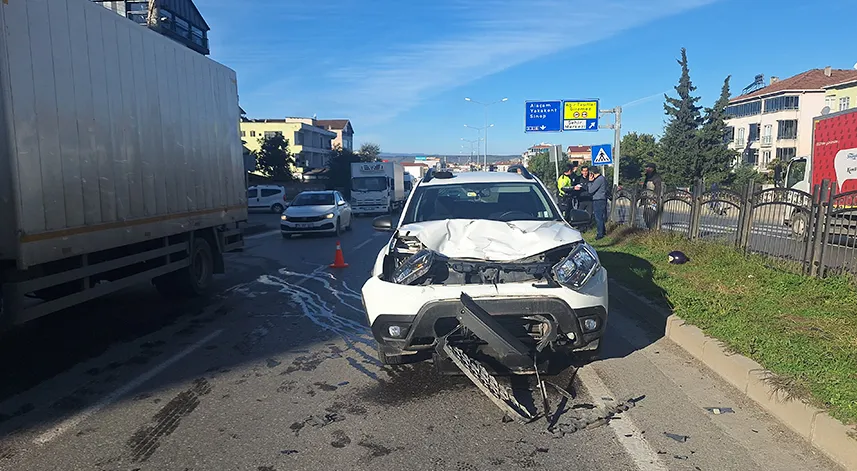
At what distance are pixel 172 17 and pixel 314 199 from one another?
14.5 meters

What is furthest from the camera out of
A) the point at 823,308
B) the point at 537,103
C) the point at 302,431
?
the point at 537,103

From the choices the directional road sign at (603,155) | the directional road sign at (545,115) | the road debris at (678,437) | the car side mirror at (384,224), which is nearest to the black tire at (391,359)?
the car side mirror at (384,224)

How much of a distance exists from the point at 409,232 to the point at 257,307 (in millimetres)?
3808

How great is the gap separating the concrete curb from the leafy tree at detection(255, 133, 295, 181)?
155ft

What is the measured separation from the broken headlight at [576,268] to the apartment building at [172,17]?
17.1m

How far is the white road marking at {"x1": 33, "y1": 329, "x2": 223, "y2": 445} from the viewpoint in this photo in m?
4.13

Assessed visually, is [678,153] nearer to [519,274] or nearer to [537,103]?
[537,103]

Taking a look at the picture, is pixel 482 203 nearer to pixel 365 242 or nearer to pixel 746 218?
pixel 746 218

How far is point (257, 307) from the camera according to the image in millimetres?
8336

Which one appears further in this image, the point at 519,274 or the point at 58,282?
the point at 58,282

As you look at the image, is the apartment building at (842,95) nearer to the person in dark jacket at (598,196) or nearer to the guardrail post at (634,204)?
the guardrail post at (634,204)

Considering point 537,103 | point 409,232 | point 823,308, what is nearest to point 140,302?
point 409,232

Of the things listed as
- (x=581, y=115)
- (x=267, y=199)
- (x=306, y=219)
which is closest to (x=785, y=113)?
(x=581, y=115)

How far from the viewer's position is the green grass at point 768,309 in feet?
14.5
